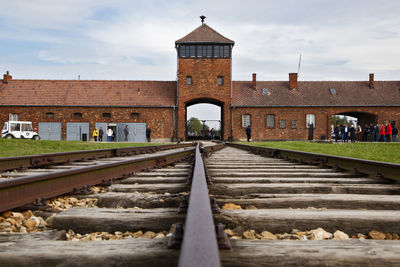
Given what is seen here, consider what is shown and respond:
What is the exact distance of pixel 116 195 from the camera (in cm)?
277

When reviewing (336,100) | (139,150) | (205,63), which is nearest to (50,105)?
(205,63)

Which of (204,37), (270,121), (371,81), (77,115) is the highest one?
(204,37)

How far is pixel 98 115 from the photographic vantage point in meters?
33.6

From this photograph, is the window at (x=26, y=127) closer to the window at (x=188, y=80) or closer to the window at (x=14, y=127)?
the window at (x=14, y=127)

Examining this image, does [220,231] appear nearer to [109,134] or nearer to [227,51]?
[109,134]

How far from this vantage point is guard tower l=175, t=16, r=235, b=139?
3309cm

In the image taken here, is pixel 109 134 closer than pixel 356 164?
No

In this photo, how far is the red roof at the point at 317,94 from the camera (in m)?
35.1

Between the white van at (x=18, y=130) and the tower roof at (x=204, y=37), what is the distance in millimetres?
15750

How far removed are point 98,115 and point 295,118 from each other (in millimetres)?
19867

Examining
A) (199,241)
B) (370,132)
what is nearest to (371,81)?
(370,132)

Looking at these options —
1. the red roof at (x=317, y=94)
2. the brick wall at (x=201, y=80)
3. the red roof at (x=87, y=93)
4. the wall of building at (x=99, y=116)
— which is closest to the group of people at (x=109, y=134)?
the wall of building at (x=99, y=116)

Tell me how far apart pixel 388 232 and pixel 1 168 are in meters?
4.86

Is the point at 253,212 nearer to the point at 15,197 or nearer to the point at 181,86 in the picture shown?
the point at 15,197
